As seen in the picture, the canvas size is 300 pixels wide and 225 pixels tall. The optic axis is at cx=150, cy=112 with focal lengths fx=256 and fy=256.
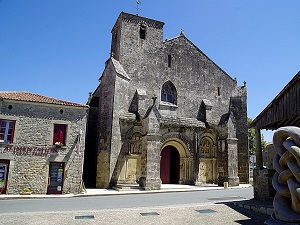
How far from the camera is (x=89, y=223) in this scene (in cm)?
714

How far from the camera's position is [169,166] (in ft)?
67.5

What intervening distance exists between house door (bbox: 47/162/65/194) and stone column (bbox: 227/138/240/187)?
38.7ft

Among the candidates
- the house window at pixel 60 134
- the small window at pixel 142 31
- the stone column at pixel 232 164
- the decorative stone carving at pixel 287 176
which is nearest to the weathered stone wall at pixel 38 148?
the house window at pixel 60 134

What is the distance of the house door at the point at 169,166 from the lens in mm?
20198

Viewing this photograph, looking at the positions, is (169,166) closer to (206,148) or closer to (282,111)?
(206,148)

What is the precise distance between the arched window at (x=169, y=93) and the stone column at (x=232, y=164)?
545cm

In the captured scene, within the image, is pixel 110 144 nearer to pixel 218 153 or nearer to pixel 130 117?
pixel 130 117

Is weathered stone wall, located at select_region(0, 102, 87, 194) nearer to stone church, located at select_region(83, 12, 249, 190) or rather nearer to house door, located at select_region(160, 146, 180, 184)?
stone church, located at select_region(83, 12, 249, 190)

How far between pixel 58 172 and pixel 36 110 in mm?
3899

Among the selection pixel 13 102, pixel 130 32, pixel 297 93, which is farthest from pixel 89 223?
pixel 130 32

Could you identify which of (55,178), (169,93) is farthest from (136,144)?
(55,178)

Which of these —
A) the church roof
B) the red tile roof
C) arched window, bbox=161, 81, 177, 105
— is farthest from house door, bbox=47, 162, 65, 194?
arched window, bbox=161, 81, 177, 105

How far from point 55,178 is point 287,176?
41.6ft

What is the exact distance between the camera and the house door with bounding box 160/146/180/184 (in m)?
20.2
